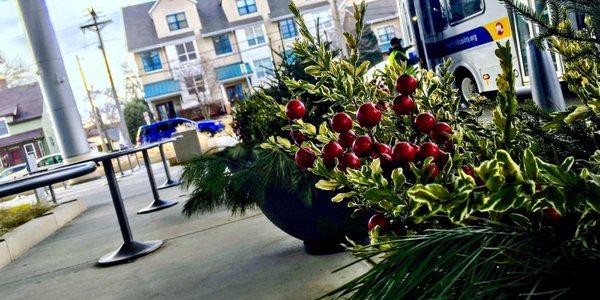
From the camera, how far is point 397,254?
2.67ft

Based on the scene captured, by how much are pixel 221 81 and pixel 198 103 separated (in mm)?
2890

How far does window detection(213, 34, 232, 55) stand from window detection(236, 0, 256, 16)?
269 cm

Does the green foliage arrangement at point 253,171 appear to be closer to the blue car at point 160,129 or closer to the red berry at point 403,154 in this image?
the red berry at point 403,154

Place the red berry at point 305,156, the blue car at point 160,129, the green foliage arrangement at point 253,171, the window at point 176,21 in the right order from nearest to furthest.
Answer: the red berry at point 305,156 < the green foliage arrangement at point 253,171 < the blue car at point 160,129 < the window at point 176,21

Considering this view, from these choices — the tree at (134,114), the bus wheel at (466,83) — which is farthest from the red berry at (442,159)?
the tree at (134,114)

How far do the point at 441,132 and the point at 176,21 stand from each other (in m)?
45.5

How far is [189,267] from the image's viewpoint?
11.4ft

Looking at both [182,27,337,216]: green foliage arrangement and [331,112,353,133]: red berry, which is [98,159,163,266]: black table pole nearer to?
[182,27,337,216]: green foliage arrangement

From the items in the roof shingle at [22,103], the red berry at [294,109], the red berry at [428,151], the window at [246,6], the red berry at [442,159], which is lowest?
the red berry at [442,159]

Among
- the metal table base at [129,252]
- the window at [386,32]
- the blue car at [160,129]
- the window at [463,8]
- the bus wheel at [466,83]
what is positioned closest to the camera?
the metal table base at [129,252]

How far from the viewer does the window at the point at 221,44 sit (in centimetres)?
4366

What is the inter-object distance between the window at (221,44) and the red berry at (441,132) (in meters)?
44.3

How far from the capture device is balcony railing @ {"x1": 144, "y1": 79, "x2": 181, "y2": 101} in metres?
43.1

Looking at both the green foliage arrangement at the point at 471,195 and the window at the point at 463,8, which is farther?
the window at the point at 463,8
